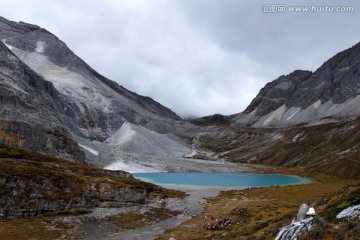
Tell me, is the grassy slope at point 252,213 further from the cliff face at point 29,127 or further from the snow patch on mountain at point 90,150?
the snow patch on mountain at point 90,150

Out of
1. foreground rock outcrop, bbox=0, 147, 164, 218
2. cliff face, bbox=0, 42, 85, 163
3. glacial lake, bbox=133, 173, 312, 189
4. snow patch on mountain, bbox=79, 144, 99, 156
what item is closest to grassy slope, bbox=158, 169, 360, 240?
foreground rock outcrop, bbox=0, 147, 164, 218

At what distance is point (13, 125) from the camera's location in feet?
445

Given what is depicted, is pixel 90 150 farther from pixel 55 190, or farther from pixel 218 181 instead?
pixel 55 190

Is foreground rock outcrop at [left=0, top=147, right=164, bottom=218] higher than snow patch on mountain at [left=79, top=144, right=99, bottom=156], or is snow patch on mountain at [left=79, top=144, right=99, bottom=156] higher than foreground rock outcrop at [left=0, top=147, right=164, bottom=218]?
snow patch on mountain at [left=79, top=144, right=99, bottom=156]

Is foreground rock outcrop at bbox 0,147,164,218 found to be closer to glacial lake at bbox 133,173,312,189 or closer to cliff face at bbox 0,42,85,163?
glacial lake at bbox 133,173,312,189

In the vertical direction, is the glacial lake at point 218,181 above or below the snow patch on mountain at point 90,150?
below

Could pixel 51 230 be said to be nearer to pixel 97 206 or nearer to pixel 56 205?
pixel 56 205

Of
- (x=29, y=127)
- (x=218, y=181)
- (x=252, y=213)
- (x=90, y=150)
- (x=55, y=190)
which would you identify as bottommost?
(x=252, y=213)

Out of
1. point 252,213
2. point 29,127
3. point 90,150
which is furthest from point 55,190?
point 90,150

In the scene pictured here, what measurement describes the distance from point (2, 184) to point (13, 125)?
78237 mm

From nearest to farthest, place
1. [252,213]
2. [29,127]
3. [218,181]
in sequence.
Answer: [252,213], [29,127], [218,181]

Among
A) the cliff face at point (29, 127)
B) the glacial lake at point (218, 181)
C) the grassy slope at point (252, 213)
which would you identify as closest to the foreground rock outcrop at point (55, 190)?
the grassy slope at point (252, 213)

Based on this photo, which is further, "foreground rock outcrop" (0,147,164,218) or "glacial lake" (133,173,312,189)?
"glacial lake" (133,173,312,189)

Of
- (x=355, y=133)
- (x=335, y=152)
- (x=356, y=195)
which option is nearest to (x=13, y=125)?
(x=356, y=195)
